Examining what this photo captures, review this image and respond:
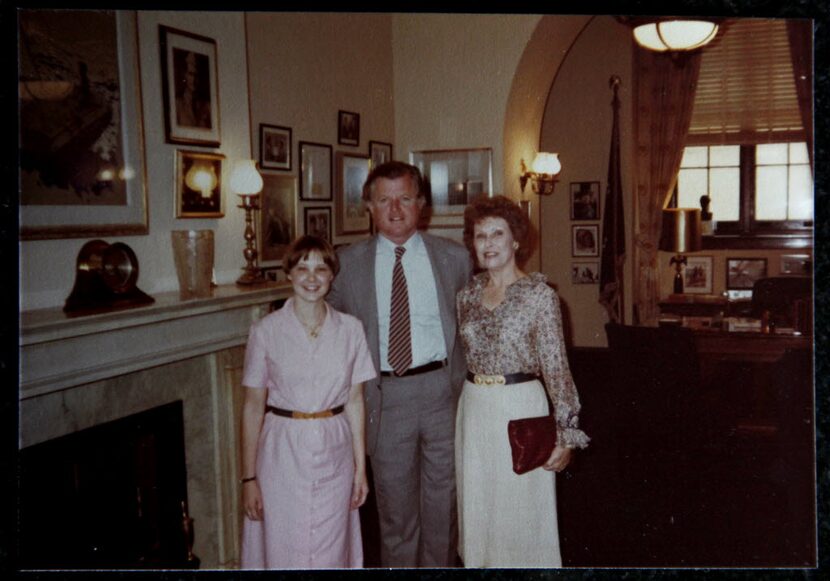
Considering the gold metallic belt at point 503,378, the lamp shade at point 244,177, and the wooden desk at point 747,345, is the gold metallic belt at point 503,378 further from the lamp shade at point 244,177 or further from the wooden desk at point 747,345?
the lamp shade at point 244,177

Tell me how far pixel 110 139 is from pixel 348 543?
1139 mm

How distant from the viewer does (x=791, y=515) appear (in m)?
1.85

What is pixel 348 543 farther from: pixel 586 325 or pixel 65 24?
pixel 65 24

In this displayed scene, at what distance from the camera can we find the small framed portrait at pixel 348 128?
2.20 metres

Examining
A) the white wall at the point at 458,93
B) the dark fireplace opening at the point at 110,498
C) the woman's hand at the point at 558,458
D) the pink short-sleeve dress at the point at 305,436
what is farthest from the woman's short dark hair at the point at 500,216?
the dark fireplace opening at the point at 110,498

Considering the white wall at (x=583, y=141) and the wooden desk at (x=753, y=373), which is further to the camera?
the white wall at (x=583, y=141)

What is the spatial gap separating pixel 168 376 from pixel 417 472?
0.70m

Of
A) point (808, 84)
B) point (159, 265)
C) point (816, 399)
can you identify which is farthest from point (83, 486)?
point (808, 84)

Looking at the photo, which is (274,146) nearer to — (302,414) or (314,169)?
(314,169)

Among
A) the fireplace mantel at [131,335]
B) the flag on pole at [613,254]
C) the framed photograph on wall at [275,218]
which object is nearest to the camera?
the fireplace mantel at [131,335]

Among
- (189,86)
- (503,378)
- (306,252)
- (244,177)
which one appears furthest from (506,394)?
(189,86)

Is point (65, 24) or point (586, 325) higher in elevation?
point (65, 24)

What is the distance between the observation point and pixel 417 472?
1.85 metres

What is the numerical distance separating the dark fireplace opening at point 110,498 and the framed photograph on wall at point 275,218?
1.69 feet
